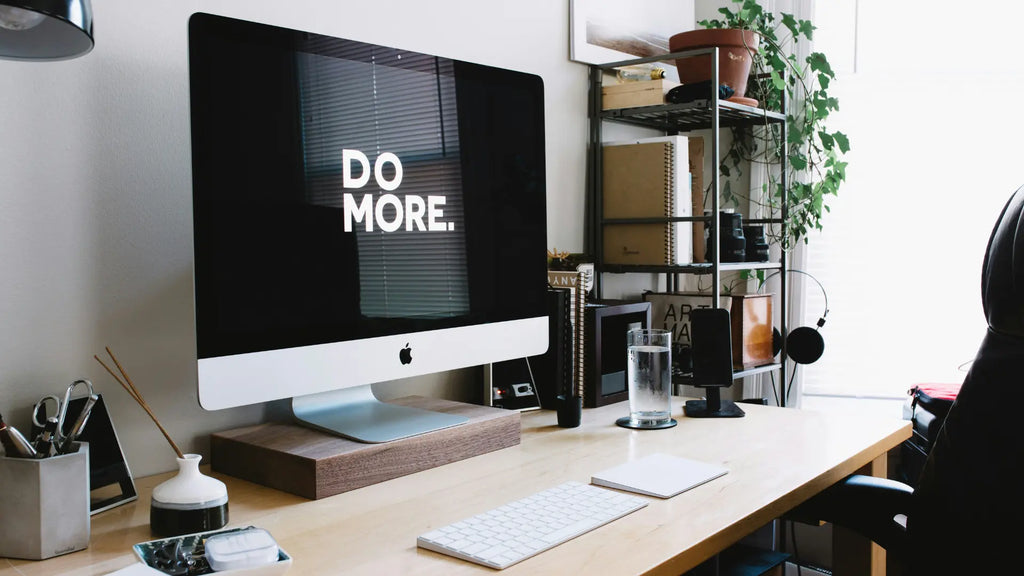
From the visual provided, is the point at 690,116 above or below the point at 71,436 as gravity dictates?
above

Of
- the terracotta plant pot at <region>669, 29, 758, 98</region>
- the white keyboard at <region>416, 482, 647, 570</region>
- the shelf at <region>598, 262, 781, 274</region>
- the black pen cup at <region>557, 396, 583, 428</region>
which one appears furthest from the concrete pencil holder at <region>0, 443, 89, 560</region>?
the terracotta plant pot at <region>669, 29, 758, 98</region>

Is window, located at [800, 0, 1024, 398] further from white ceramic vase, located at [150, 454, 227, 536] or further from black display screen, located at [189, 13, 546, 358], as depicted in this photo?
white ceramic vase, located at [150, 454, 227, 536]

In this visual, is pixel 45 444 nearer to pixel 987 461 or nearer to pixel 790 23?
pixel 987 461

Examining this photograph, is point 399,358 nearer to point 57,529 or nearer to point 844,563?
point 57,529

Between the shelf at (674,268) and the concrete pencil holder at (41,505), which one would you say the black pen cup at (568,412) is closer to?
the shelf at (674,268)

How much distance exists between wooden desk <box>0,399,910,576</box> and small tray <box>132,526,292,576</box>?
0.05m

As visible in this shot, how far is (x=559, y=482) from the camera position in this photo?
124cm

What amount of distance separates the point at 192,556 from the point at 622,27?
1871mm

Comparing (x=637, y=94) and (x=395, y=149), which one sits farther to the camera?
(x=637, y=94)

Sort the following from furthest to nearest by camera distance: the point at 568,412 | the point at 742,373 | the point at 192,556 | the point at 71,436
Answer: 1. the point at 742,373
2. the point at 568,412
3. the point at 71,436
4. the point at 192,556

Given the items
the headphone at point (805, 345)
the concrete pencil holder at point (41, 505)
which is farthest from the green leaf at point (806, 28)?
the concrete pencil holder at point (41, 505)

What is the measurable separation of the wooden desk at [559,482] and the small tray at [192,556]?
46mm

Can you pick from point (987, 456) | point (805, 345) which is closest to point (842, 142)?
point (805, 345)

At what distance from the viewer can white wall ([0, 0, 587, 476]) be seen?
114cm
